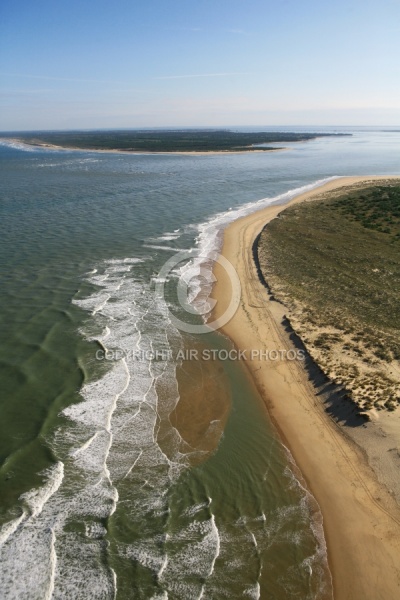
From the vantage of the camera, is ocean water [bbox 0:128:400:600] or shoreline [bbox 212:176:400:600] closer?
ocean water [bbox 0:128:400:600]

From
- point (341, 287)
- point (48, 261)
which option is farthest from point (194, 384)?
point (48, 261)

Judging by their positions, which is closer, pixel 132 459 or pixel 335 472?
pixel 335 472

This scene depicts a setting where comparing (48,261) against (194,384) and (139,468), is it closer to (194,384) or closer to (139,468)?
(194,384)

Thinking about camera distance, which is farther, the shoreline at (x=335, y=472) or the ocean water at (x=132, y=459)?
the shoreline at (x=335, y=472)
